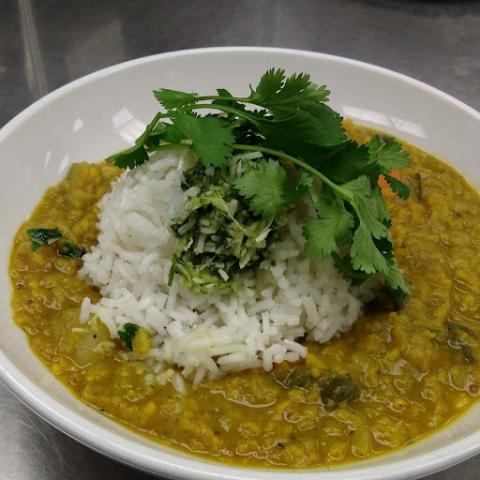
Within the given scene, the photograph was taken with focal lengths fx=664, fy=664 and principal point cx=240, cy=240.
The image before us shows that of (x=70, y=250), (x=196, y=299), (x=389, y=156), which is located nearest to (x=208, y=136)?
(x=196, y=299)

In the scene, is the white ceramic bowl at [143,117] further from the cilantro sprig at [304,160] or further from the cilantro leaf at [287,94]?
the cilantro leaf at [287,94]

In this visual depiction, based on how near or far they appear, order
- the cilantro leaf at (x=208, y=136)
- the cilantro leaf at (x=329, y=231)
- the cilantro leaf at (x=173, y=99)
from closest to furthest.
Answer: the cilantro leaf at (x=329, y=231), the cilantro leaf at (x=208, y=136), the cilantro leaf at (x=173, y=99)

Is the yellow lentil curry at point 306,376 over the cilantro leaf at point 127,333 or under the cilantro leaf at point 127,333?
under

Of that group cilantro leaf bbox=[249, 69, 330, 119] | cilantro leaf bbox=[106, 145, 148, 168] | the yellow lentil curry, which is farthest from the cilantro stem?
the yellow lentil curry

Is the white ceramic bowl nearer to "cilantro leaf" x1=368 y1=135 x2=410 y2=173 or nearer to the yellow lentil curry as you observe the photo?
the yellow lentil curry

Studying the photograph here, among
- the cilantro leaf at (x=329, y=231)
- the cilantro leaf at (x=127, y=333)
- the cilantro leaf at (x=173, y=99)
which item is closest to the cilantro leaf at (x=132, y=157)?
the cilantro leaf at (x=173, y=99)

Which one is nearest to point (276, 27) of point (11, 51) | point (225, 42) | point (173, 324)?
point (225, 42)

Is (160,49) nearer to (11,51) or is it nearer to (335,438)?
(11,51)

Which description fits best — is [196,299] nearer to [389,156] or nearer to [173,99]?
[173,99]
